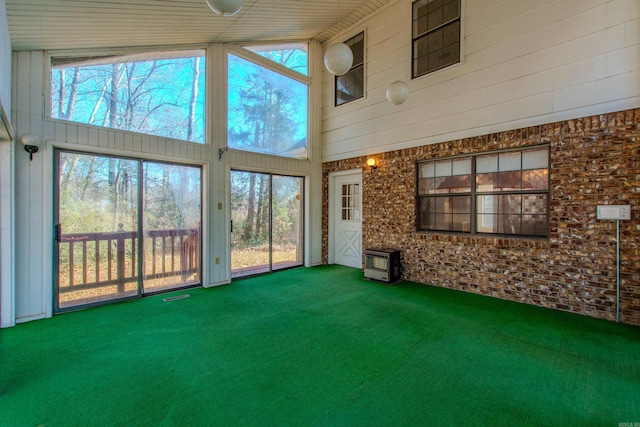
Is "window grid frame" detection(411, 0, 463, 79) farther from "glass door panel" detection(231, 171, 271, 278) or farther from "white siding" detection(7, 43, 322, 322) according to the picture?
"white siding" detection(7, 43, 322, 322)

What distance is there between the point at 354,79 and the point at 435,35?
1.84m

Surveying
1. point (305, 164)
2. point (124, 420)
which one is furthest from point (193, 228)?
point (124, 420)

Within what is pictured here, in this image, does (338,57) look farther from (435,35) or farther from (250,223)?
(250,223)

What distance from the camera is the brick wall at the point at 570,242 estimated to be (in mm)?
3414

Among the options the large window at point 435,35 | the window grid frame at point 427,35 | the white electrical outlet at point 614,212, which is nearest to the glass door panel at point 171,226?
the window grid frame at point 427,35

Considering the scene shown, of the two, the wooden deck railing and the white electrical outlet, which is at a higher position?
the white electrical outlet

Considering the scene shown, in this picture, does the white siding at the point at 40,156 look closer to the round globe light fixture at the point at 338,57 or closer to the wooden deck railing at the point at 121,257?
the wooden deck railing at the point at 121,257

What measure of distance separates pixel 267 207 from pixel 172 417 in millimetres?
4453

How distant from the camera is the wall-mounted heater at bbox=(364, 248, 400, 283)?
208 inches

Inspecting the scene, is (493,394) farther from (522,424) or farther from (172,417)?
(172,417)

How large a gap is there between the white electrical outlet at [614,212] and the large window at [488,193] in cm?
57

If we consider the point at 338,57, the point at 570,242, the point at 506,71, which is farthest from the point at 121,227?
the point at 570,242

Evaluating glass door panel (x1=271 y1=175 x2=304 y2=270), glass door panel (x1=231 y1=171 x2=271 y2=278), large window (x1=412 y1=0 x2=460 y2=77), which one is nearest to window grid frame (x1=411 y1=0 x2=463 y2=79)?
large window (x1=412 y1=0 x2=460 y2=77)

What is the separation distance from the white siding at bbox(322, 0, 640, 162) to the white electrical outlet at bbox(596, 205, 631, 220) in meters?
1.18
